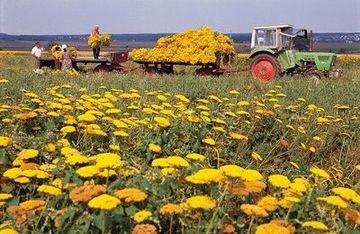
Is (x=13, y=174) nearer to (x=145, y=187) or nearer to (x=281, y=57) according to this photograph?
(x=145, y=187)

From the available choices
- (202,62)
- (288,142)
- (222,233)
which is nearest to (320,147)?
(288,142)

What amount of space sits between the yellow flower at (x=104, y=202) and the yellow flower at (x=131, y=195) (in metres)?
0.08

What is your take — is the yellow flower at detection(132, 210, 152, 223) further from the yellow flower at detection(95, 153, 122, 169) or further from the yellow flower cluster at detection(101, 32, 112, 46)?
the yellow flower cluster at detection(101, 32, 112, 46)

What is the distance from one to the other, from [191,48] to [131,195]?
1668 cm

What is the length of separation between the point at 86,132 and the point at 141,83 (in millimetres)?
5716

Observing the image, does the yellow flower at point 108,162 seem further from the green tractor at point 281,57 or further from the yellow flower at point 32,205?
the green tractor at point 281,57

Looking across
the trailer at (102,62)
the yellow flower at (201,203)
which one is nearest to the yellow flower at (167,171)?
the yellow flower at (201,203)

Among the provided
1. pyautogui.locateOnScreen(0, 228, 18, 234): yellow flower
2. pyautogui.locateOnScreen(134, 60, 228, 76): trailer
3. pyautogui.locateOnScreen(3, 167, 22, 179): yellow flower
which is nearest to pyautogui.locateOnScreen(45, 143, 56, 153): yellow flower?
pyautogui.locateOnScreen(3, 167, 22, 179): yellow flower

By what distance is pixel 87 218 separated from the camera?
8.04 ft

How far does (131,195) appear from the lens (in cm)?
248

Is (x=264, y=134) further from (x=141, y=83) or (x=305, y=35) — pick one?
(x=305, y=35)

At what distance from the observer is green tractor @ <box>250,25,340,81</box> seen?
18406mm

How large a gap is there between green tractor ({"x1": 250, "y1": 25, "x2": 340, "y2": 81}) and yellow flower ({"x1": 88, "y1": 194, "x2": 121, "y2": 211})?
16.2 meters

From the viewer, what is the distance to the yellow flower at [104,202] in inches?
90.8
